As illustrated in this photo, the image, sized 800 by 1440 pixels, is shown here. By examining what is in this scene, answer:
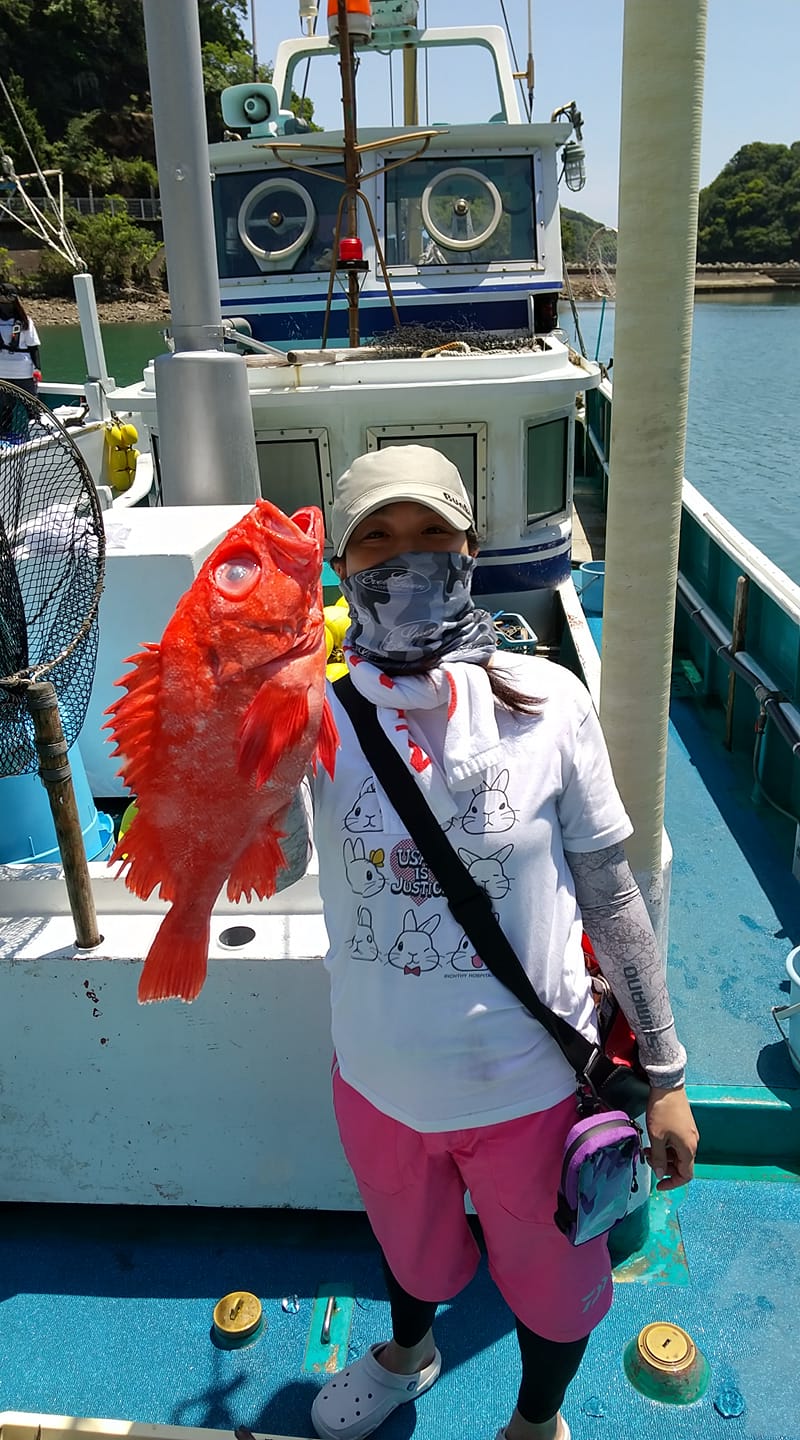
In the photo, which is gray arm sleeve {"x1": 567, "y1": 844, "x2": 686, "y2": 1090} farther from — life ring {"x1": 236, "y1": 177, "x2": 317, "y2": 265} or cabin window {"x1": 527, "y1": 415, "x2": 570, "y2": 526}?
life ring {"x1": 236, "y1": 177, "x2": 317, "y2": 265}

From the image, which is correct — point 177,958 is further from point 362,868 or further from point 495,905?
point 495,905

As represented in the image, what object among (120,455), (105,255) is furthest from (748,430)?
(105,255)

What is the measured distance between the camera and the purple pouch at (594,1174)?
1422 mm

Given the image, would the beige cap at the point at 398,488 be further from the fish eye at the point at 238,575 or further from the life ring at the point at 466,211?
the life ring at the point at 466,211

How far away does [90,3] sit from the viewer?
68.7 meters

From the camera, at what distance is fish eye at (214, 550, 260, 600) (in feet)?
4.08

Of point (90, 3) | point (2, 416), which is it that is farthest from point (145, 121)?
point (2, 416)

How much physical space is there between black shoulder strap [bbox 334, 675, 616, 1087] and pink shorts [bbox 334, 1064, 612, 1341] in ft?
0.68

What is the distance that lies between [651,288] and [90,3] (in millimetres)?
88596

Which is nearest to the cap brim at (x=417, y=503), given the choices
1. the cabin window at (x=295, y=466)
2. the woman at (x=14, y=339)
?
the cabin window at (x=295, y=466)

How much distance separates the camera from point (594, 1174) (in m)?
1.42

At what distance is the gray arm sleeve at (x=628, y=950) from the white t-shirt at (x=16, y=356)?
9.98 m

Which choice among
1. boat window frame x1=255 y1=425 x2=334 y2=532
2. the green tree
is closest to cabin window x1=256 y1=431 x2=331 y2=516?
boat window frame x1=255 y1=425 x2=334 y2=532

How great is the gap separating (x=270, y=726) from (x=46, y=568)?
170 cm
